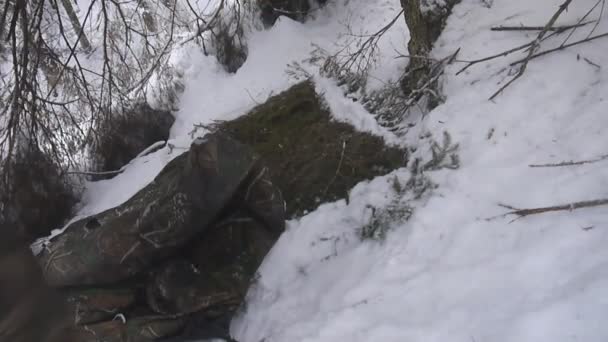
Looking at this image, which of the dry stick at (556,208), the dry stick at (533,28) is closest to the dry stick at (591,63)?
the dry stick at (533,28)

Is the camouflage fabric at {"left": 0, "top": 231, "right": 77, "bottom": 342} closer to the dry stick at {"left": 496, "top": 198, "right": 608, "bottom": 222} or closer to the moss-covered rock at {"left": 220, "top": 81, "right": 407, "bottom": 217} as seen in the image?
the dry stick at {"left": 496, "top": 198, "right": 608, "bottom": 222}

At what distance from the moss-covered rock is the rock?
66cm

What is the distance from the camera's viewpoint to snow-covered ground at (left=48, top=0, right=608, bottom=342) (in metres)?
1.52

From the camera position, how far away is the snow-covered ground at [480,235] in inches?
59.7

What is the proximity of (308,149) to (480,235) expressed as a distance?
4.64 ft

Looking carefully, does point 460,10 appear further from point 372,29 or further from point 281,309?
point 281,309

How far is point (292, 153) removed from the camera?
9.97ft

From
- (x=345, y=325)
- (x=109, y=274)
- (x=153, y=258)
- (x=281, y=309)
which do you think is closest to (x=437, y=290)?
(x=345, y=325)

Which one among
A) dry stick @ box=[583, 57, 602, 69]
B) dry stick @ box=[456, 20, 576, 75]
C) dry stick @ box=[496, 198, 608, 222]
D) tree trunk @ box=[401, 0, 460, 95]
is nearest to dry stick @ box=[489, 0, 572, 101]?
dry stick @ box=[456, 20, 576, 75]

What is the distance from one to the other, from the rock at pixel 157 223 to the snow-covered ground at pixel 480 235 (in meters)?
0.52

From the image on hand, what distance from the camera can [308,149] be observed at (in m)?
3.02

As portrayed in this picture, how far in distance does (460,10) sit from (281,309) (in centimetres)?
244

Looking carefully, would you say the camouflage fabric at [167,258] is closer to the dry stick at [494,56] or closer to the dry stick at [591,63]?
the dry stick at [494,56]

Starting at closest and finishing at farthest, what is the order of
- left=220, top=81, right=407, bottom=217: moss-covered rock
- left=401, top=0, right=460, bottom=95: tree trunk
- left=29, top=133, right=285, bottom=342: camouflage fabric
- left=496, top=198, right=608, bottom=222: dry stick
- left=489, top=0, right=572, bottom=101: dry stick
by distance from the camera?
left=496, top=198, right=608, bottom=222: dry stick, left=29, top=133, right=285, bottom=342: camouflage fabric, left=489, top=0, right=572, bottom=101: dry stick, left=220, top=81, right=407, bottom=217: moss-covered rock, left=401, top=0, right=460, bottom=95: tree trunk
